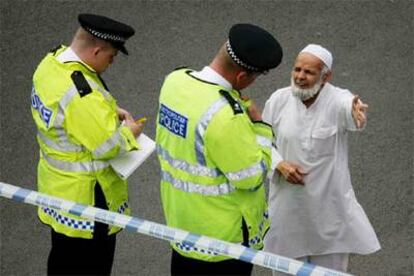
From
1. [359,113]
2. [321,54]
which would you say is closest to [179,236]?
[359,113]

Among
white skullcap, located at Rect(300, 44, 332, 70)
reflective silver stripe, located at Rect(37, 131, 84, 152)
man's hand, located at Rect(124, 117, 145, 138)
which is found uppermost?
white skullcap, located at Rect(300, 44, 332, 70)

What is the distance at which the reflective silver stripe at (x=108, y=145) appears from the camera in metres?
4.31

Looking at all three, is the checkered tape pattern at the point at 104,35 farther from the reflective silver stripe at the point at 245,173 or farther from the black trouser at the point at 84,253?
the reflective silver stripe at the point at 245,173

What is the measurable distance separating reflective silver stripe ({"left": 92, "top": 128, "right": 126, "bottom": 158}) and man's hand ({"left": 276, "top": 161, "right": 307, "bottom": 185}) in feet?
2.97

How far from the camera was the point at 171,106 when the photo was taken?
4031 millimetres

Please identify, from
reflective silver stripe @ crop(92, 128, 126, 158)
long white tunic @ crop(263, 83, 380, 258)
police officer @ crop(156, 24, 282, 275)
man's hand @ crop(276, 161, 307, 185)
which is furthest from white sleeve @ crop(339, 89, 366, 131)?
reflective silver stripe @ crop(92, 128, 126, 158)

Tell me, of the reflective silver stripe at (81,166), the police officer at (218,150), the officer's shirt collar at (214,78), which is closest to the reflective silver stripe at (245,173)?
the police officer at (218,150)

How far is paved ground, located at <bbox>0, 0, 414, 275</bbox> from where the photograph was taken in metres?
5.91

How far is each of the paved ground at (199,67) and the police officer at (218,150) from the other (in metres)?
1.52

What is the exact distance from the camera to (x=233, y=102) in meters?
3.89

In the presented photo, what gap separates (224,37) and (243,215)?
4144 millimetres

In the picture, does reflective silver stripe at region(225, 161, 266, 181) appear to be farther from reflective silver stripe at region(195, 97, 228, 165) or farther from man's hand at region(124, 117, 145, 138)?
man's hand at region(124, 117, 145, 138)

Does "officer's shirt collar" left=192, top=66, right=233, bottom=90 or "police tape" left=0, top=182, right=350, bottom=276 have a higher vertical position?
"officer's shirt collar" left=192, top=66, right=233, bottom=90

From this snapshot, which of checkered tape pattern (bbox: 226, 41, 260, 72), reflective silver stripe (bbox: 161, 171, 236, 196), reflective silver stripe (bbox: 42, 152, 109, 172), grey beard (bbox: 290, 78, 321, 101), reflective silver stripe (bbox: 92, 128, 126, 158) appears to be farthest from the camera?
grey beard (bbox: 290, 78, 321, 101)
